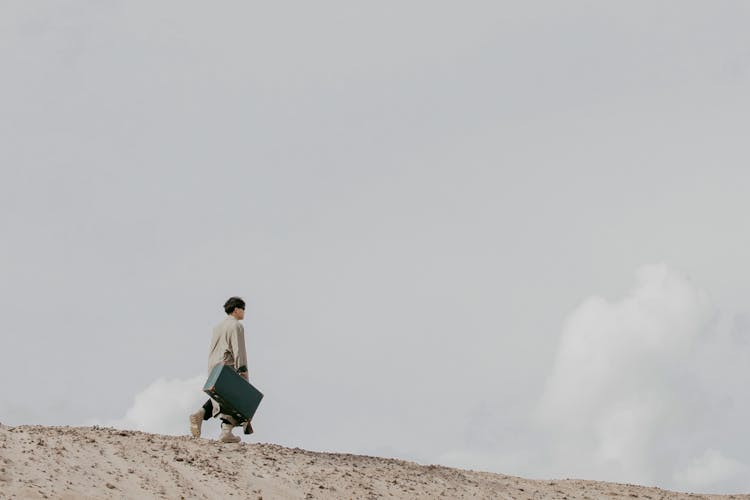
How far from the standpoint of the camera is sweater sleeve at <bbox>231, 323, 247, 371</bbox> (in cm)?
1766

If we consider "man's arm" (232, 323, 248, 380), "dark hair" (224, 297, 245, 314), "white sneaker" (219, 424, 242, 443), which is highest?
"dark hair" (224, 297, 245, 314)

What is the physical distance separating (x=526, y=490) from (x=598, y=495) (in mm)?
1527

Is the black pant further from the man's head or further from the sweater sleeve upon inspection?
the man's head

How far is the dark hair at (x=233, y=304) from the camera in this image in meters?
18.0

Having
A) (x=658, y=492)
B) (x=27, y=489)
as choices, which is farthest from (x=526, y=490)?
(x=27, y=489)

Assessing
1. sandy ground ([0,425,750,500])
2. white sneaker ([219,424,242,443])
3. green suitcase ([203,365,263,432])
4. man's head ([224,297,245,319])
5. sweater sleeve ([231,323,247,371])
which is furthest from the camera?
man's head ([224,297,245,319])

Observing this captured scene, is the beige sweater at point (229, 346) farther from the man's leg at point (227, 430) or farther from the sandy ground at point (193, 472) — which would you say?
the sandy ground at point (193, 472)

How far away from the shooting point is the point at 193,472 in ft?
53.4

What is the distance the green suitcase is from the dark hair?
1.01 meters

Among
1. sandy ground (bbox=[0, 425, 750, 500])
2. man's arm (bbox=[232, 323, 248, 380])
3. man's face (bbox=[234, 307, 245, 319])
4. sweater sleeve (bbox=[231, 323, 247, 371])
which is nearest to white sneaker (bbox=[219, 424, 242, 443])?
sandy ground (bbox=[0, 425, 750, 500])

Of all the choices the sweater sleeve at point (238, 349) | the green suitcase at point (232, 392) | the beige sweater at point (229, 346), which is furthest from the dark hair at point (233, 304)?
the green suitcase at point (232, 392)

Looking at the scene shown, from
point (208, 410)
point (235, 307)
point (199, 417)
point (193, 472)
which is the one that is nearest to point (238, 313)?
point (235, 307)

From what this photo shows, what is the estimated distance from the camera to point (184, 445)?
1727 cm

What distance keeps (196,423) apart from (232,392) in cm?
104
